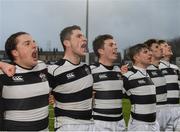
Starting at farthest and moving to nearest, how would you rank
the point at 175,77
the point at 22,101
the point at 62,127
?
the point at 175,77 < the point at 62,127 < the point at 22,101

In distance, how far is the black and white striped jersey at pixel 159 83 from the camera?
28.9 feet

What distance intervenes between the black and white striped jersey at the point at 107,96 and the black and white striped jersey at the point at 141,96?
34 centimetres

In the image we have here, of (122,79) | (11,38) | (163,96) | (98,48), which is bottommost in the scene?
(163,96)

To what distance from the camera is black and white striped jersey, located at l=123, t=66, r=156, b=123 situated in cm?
772

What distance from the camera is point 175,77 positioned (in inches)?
378

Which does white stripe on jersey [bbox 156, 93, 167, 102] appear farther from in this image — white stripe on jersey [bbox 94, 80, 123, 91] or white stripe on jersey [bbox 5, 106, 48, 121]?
white stripe on jersey [bbox 5, 106, 48, 121]

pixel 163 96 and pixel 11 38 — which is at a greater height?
pixel 11 38

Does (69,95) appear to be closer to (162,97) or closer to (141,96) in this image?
(141,96)

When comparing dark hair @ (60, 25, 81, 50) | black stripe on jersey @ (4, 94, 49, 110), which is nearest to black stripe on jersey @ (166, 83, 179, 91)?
dark hair @ (60, 25, 81, 50)

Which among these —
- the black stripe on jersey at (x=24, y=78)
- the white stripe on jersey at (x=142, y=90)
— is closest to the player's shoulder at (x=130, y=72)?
the white stripe on jersey at (x=142, y=90)

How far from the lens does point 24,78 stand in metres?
5.45

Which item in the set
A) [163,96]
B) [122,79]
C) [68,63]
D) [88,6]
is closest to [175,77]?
[163,96]

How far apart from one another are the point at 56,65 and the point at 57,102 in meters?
0.52

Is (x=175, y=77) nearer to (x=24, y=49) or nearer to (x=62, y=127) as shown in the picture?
(x=62, y=127)
